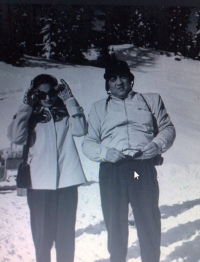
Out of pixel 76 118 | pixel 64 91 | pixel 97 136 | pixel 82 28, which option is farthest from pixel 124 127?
pixel 82 28

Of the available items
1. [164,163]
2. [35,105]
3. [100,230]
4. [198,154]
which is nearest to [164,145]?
[164,163]

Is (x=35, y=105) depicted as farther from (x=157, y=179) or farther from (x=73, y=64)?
(x=157, y=179)

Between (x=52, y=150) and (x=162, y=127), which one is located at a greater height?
(x=162, y=127)

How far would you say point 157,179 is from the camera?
226 cm

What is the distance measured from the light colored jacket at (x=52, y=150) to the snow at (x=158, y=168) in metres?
0.06

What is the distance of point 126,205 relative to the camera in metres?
2.22

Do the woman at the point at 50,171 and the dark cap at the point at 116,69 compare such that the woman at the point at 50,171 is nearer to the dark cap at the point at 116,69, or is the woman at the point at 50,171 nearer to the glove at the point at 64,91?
the glove at the point at 64,91

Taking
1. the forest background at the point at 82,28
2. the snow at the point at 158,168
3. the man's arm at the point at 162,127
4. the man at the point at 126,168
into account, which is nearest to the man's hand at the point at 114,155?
the man at the point at 126,168

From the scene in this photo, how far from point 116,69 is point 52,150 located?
2.17 feet

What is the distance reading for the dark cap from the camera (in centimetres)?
231

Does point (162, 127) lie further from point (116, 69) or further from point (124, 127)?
point (116, 69)

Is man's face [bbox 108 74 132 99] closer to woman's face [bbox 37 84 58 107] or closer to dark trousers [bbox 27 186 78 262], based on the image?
woman's face [bbox 37 84 58 107]

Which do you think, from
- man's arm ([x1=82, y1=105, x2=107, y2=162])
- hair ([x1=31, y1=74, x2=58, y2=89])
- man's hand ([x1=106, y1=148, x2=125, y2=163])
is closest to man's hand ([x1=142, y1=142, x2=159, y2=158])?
man's hand ([x1=106, y1=148, x2=125, y2=163])

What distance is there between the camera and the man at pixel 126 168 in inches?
86.7
